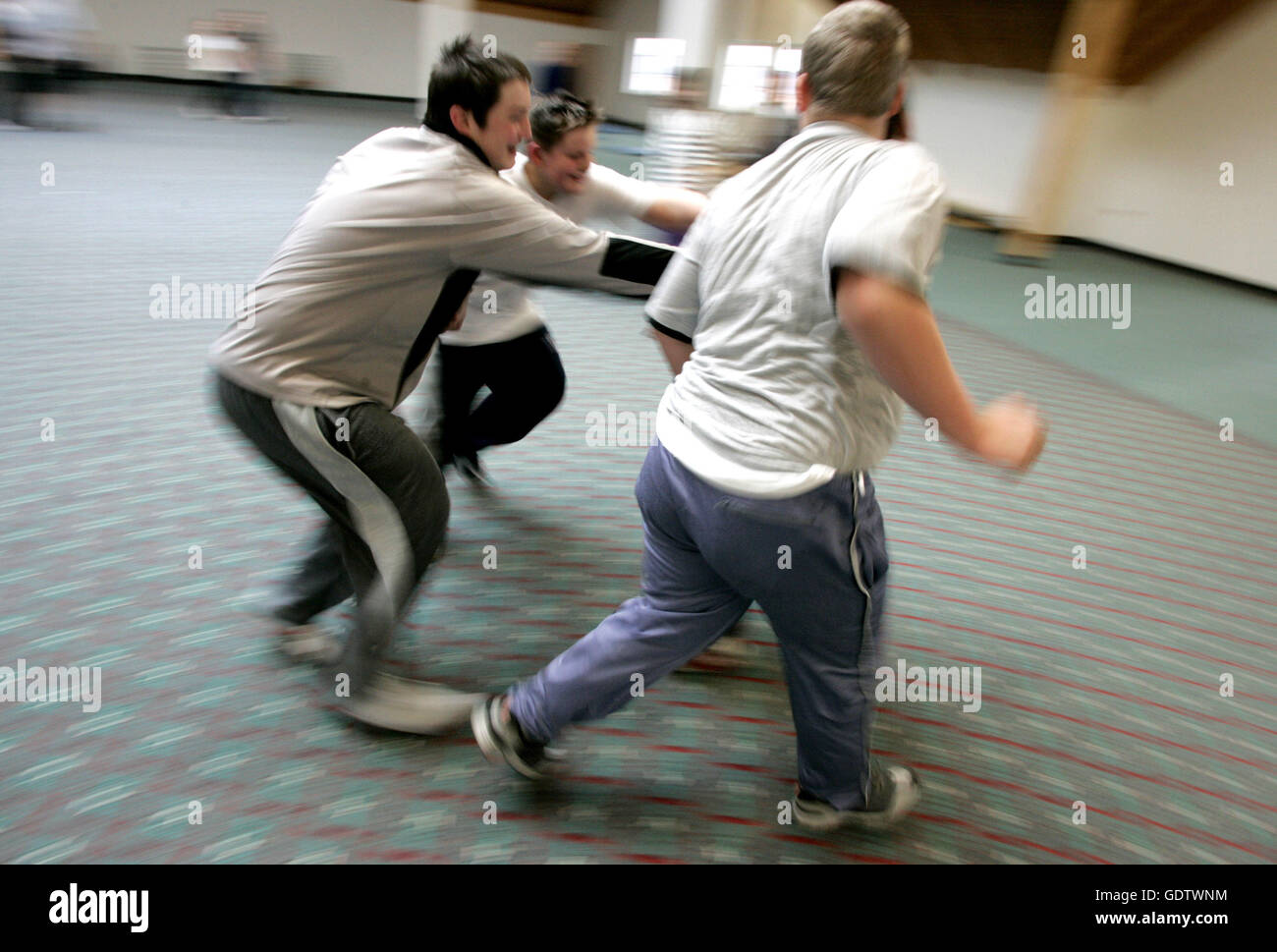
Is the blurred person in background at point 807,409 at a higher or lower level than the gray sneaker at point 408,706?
higher

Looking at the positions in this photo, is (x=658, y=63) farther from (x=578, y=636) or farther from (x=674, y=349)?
(x=674, y=349)

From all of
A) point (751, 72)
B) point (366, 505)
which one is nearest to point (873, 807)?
point (366, 505)

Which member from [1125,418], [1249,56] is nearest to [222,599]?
[1125,418]

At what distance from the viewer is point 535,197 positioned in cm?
A: 228

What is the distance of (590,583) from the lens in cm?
269

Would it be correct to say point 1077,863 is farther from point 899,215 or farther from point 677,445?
point 899,215

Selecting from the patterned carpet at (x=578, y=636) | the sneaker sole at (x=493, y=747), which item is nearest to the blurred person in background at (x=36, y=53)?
the patterned carpet at (x=578, y=636)

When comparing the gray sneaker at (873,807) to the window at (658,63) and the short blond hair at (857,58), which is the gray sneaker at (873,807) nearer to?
the short blond hair at (857,58)

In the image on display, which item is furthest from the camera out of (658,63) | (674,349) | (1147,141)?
(658,63)

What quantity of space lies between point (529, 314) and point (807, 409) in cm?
148

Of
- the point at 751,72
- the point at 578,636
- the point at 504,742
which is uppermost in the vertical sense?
the point at 751,72

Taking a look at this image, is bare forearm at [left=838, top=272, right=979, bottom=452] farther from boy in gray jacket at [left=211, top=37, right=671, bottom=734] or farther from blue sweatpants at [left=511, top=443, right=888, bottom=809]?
boy in gray jacket at [left=211, top=37, right=671, bottom=734]

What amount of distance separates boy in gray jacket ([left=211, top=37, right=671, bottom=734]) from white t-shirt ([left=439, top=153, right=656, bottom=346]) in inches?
17.5

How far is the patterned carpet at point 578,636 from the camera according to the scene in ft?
6.05
